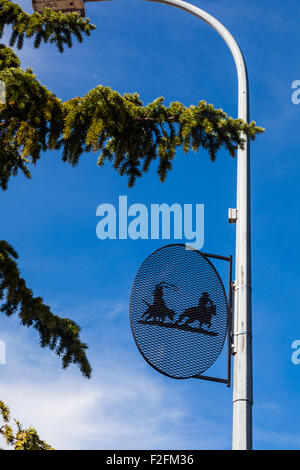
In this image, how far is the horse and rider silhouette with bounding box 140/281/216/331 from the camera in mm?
5586

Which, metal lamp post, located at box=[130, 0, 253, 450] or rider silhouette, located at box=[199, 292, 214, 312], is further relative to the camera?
rider silhouette, located at box=[199, 292, 214, 312]

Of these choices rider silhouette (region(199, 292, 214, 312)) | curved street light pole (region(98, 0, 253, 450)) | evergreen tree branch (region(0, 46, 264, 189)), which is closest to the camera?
curved street light pole (region(98, 0, 253, 450))

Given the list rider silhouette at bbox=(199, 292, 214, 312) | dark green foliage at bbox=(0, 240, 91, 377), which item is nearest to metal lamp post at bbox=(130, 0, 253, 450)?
rider silhouette at bbox=(199, 292, 214, 312)

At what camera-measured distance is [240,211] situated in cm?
564

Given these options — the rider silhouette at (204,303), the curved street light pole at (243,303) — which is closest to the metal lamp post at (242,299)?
the curved street light pole at (243,303)

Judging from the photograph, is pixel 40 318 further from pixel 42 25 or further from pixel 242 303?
pixel 42 25

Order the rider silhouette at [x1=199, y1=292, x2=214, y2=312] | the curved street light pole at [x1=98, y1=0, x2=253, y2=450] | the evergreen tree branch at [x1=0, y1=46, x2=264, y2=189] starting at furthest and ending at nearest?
the evergreen tree branch at [x1=0, y1=46, x2=264, y2=189]
the rider silhouette at [x1=199, y1=292, x2=214, y2=312]
the curved street light pole at [x1=98, y1=0, x2=253, y2=450]

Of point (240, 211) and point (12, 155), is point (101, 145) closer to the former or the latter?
point (12, 155)

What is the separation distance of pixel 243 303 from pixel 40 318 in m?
2.68

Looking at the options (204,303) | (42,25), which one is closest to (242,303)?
(204,303)

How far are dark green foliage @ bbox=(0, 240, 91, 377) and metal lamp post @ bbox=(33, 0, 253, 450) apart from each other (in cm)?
233

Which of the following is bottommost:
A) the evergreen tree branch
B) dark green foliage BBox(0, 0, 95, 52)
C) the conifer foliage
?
the conifer foliage

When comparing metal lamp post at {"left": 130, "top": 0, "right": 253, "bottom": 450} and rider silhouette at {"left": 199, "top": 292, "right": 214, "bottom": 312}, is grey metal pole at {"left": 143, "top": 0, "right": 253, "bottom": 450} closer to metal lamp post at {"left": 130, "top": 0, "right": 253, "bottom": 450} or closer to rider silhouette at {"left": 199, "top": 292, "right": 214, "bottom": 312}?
metal lamp post at {"left": 130, "top": 0, "right": 253, "bottom": 450}
